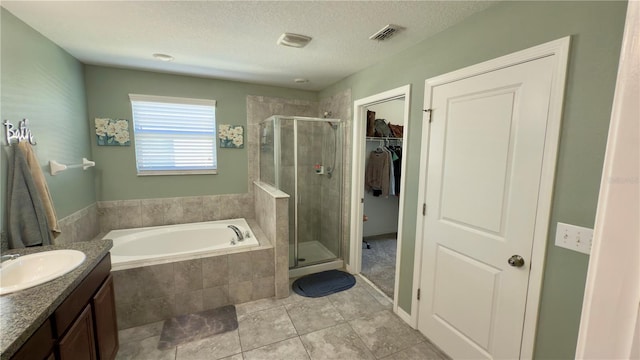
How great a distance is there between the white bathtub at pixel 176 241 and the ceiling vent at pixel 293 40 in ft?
6.29

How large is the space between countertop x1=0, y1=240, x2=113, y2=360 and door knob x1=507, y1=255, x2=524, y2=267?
7.28 ft

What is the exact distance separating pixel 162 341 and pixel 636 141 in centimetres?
276

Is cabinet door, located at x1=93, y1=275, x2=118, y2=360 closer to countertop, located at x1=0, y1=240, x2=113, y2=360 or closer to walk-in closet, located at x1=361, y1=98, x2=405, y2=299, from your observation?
countertop, located at x1=0, y1=240, x2=113, y2=360

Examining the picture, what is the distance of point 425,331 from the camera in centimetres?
217

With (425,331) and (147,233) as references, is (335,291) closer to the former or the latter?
(425,331)

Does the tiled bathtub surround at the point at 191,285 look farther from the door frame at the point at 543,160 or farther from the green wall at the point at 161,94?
the door frame at the point at 543,160

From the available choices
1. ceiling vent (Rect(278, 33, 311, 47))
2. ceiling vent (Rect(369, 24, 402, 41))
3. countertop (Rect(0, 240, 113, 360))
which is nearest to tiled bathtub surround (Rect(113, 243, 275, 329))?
countertop (Rect(0, 240, 113, 360))

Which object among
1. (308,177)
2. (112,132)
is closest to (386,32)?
(308,177)

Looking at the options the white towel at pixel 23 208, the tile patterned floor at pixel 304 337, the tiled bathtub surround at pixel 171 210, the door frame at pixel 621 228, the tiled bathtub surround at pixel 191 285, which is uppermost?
the door frame at pixel 621 228

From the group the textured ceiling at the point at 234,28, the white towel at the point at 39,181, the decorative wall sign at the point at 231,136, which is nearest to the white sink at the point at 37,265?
the white towel at the point at 39,181

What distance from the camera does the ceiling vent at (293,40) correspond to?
2025mm

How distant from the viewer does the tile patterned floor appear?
1.99 metres

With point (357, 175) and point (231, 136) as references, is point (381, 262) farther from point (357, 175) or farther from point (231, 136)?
point (231, 136)

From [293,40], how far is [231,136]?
1831 mm
